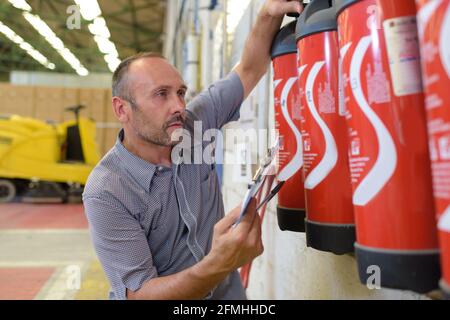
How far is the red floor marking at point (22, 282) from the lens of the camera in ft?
7.71

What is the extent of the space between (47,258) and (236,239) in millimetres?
2876

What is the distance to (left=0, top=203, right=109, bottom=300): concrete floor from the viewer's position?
238 centimetres

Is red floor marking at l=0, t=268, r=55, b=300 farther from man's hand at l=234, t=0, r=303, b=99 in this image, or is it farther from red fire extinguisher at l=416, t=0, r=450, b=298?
red fire extinguisher at l=416, t=0, r=450, b=298

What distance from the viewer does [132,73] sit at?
1.14 meters

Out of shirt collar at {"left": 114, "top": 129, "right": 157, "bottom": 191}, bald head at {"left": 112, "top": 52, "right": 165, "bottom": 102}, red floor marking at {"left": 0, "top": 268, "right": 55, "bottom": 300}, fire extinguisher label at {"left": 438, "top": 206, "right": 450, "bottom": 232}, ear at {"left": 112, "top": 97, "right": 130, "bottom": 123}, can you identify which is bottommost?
red floor marking at {"left": 0, "top": 268, "right": 55, "bottom": 300}

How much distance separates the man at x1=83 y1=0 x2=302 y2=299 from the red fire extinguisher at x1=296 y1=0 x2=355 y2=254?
24 cm

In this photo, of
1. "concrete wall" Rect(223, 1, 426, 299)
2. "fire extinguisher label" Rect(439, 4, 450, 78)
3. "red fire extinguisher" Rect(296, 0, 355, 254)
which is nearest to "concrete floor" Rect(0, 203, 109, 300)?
"concrete wall" Rect(223, 1, 426, 299)

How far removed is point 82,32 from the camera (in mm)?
10906

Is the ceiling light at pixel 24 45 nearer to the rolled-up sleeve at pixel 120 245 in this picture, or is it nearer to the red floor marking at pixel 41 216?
the red floor marking at pixel 41 216

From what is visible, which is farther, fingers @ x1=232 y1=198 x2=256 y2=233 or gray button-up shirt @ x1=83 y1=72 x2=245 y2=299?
gray button-up shirt @ x1=83 y1=72 x2=245 y2=299

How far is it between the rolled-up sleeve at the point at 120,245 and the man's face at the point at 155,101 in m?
0.24

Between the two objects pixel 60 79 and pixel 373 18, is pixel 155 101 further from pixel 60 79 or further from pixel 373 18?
pixel 60 79

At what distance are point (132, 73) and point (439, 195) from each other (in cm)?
97

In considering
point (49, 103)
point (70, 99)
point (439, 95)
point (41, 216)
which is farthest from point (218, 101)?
point (49, 103)
